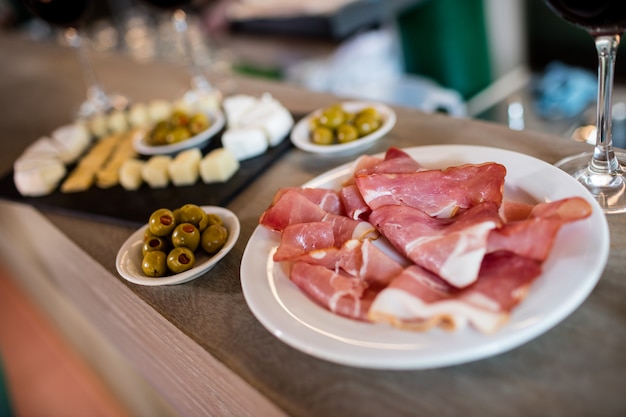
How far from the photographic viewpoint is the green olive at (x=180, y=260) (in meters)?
0.86

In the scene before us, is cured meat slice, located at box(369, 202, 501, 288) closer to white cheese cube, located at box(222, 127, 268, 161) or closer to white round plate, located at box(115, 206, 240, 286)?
white round plate, located at box(115, 206, 240, 286)

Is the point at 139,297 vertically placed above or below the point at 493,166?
below

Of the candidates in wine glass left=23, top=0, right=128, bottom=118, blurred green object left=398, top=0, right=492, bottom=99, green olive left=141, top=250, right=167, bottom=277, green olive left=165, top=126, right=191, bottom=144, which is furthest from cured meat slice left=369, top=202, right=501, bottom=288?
blurred green object left=398, top=0, right=492, bottom=99

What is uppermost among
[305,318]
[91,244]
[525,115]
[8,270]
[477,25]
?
[305,318]

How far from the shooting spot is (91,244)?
1.13 m

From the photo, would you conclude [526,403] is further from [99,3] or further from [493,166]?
[99,3]

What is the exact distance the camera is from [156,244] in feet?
2.96

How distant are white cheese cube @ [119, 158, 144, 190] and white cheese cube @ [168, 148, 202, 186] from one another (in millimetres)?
90

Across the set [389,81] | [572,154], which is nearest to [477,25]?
[389,81]

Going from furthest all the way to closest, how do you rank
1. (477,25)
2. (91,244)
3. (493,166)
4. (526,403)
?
(477,25)
(91,244)
(493,166)
(526,403)

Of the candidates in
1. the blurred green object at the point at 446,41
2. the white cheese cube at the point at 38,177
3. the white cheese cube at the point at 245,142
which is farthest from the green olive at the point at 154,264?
the blurred green object at the point at 446,41

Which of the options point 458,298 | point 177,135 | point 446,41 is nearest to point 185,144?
point 177,135

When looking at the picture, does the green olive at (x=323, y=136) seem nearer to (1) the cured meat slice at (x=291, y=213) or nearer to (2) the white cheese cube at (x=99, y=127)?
(1) the cured meat slice at (x=291, y=213)

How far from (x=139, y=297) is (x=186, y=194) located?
338 millimetres
